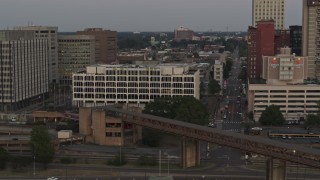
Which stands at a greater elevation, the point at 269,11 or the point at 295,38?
the point at 269,11

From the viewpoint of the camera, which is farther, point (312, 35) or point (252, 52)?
point (312, 35)

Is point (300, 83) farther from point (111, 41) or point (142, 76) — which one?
point (111, 41)

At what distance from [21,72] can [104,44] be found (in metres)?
57.1

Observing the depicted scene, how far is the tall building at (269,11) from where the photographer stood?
418ft

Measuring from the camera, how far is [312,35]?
3809 inches

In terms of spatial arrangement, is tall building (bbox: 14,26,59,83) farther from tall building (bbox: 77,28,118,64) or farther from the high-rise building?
the high-rise building

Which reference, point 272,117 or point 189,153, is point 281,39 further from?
point 189,153

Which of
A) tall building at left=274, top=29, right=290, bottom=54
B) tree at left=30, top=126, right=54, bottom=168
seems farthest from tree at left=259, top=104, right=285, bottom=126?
tall building at left=274, top=29, right=290, bottom=54

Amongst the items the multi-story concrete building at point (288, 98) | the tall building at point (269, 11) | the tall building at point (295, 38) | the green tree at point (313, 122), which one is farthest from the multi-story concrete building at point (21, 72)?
the tall building at point (269, 11)

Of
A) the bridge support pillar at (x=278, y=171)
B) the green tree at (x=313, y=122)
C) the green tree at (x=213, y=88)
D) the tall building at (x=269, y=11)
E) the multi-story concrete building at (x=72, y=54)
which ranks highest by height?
the tall building at (x=269, y=11)

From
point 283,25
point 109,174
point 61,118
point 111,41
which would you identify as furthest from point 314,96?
point 111,41

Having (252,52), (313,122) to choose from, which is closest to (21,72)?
(252,52)

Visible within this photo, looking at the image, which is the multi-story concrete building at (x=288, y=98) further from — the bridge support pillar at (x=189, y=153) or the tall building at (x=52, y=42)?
the tall building at (x=52, y=42)

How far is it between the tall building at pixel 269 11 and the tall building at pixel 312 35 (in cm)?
2883
